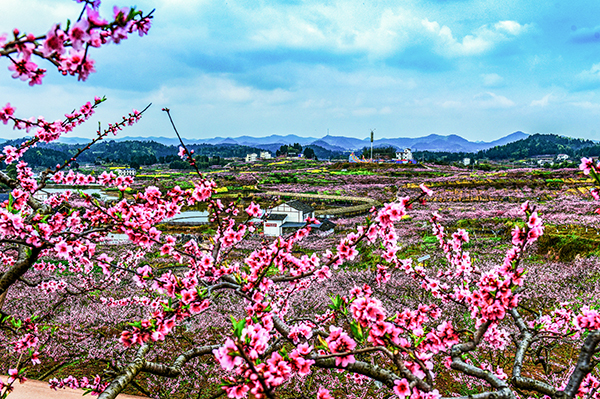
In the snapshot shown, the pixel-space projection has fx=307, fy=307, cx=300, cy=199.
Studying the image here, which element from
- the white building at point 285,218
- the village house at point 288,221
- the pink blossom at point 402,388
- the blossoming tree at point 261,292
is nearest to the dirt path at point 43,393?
the blossoming tree at point 261,292

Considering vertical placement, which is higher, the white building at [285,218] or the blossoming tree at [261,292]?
the blossoming tree at [261,292]

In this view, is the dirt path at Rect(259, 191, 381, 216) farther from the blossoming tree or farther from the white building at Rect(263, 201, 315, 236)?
the blossoming tree

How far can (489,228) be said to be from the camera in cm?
2191

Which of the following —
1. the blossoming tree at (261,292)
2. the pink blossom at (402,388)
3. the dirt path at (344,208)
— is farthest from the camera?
the dirt path at (344,208)

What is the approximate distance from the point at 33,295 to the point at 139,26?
14042 millimetres

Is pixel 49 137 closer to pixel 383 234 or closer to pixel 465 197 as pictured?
pixel 383 234

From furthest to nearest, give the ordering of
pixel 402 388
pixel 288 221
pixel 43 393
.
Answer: pixel 288 221 → pixel 43 393 → pixel 402 388

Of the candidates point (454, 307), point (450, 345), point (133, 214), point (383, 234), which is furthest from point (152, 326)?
point (454, 307)

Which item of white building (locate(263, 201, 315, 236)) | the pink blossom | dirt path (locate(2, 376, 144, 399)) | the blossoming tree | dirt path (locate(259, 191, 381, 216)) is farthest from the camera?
dirt path (locate(259, 191, 381, 216))

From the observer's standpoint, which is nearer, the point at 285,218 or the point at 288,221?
the point at 285,218

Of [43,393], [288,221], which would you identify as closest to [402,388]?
[43,393]

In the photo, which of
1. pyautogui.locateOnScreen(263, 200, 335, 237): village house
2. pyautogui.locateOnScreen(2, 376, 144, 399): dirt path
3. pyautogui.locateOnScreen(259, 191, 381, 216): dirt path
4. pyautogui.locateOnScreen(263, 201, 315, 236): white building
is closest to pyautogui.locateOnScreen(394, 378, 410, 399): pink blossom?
pyautogui.locateOnScreen(2, 376, 144, 399): dirt path

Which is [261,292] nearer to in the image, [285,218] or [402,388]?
[402,388]

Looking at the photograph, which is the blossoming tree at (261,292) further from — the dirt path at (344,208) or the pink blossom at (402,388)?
the dirt path at (344,208)
